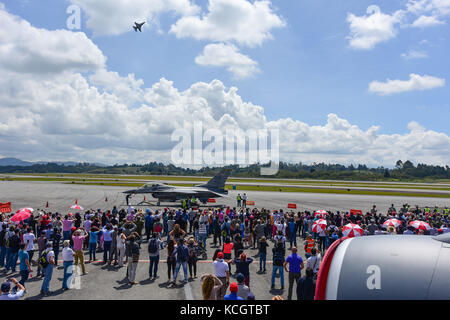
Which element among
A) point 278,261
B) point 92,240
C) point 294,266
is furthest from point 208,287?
point 92,240

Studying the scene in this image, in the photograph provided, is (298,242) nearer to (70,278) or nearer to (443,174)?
(70,278)

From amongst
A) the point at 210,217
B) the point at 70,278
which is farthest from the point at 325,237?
the point at 70,278

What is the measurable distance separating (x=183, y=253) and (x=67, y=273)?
413 centimetres

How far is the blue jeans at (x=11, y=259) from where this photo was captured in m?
11.0

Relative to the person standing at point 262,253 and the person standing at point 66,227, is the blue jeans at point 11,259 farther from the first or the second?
the person standing at point 262,253

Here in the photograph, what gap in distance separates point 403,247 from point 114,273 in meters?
10.6

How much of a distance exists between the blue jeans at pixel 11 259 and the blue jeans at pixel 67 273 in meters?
2.71

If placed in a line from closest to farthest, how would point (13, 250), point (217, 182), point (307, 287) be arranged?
point (307, 287)
point (13, 250)
point (217, 182)

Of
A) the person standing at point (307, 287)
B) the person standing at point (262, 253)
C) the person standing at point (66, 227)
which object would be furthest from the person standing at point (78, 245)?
the person standing at point (307, 287)

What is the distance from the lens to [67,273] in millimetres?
10000

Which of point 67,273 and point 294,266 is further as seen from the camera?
point 67,273

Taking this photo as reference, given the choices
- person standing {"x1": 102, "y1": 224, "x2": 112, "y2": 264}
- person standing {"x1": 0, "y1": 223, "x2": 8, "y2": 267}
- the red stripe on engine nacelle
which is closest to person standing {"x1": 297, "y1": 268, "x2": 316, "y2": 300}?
the red stripe on engine nacelle

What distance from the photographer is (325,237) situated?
15.7 metres

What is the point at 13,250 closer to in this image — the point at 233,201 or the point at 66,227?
the point at 66,227
